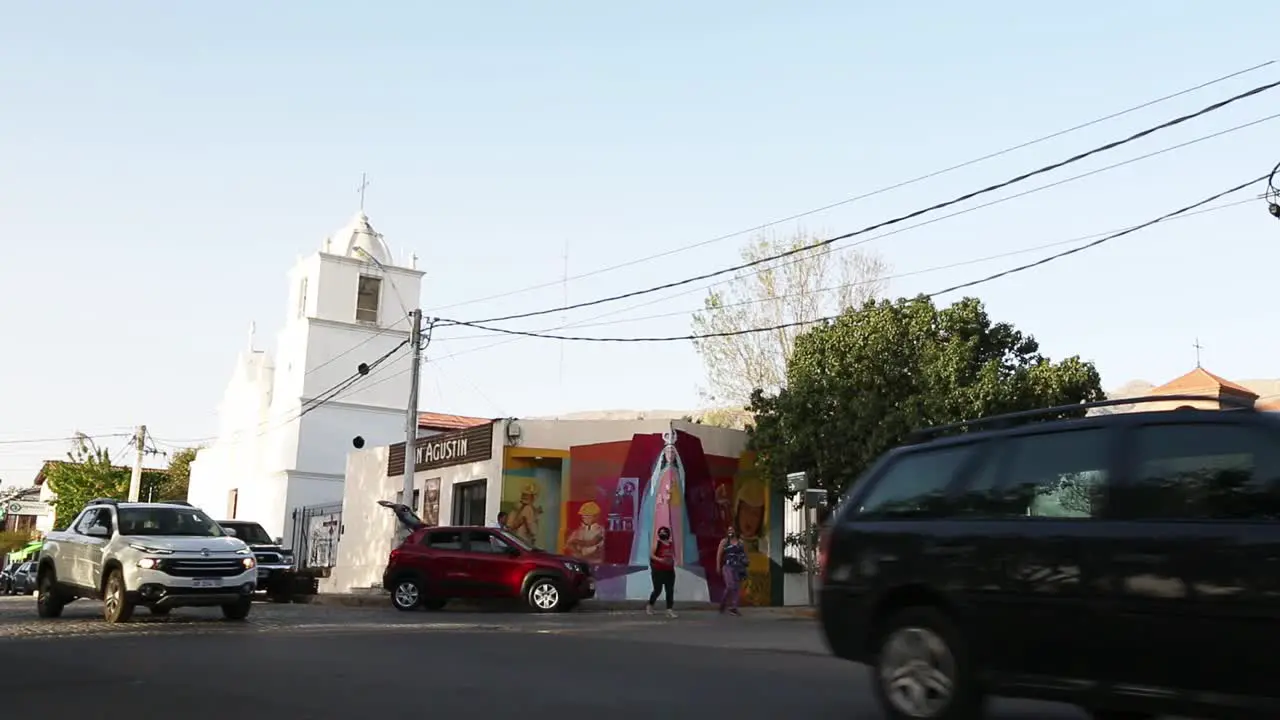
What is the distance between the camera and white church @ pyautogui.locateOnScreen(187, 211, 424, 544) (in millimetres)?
51094

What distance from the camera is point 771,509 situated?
3184cm

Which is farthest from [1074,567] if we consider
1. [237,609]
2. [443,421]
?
[443,421]

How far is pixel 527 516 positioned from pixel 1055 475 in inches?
952

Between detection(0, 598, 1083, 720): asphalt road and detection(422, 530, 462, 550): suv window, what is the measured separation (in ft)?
22.4

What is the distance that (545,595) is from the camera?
24.4 meters

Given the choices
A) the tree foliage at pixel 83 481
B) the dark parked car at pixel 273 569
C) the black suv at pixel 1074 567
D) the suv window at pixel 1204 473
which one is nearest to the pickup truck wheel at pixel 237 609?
the dark parked car at pixel 273 569

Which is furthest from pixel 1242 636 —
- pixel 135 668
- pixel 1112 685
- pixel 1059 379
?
pixel 1059 379

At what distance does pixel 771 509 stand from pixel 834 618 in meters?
24.0

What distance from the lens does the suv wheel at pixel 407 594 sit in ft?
81.8

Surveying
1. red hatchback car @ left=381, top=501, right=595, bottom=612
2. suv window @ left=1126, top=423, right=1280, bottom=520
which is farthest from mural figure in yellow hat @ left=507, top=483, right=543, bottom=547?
suv window @ left=1126, top=423, right=1280, bottom=520

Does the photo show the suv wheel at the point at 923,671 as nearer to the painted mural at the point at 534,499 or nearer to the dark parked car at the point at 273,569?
the painted mural at the point at 534,499

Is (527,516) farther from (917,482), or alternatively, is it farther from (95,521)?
(917,482)

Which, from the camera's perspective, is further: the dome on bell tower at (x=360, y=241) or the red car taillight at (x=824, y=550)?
the dome on bell tower at (x=360, y=241)

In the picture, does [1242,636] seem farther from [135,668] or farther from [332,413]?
[332,413]
